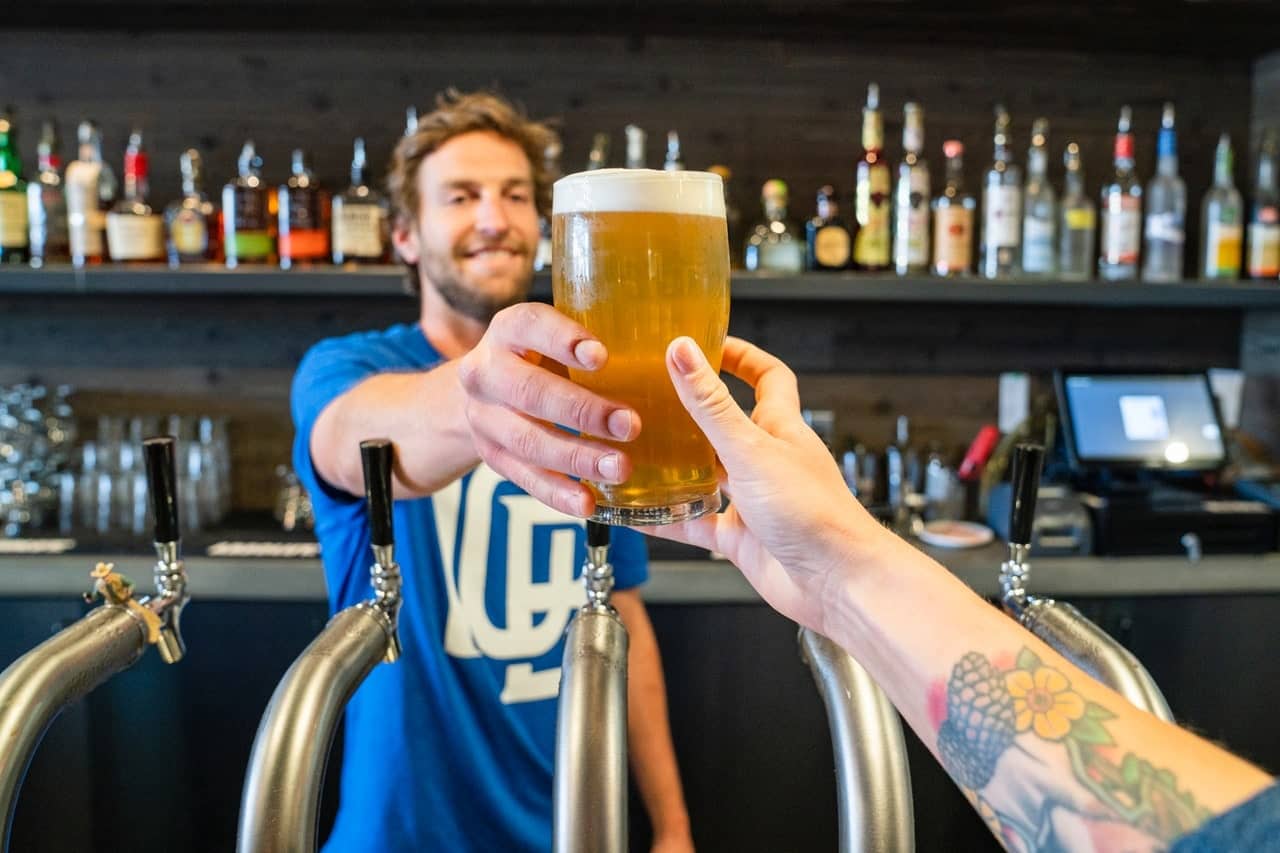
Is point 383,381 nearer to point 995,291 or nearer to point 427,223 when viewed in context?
point 427,223

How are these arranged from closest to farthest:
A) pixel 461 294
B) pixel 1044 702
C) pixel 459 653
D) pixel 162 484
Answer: pixel 1044 702 → pixel 162 484 → pixel 459 653 → pixel 461 294

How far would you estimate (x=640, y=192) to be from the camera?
66cm

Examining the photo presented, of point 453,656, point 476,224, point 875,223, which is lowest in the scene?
point 453,656

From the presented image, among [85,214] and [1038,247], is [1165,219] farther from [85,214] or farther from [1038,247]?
[85,214]

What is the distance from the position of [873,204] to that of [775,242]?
25 centimetres

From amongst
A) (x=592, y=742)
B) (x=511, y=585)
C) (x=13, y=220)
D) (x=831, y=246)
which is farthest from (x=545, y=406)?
(x=13, y=220)

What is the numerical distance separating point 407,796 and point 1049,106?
7.46 feet

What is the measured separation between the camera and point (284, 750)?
0.61 meters

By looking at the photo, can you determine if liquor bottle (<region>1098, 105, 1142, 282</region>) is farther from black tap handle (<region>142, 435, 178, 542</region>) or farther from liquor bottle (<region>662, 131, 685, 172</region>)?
black tap handle (<region>142, 435, 178, 542</region>)

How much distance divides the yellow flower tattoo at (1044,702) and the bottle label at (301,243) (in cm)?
195

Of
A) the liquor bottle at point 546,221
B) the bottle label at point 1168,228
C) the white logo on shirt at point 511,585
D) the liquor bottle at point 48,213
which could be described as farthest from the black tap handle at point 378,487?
the bottle label at point 1168,228

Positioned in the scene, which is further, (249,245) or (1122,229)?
(1122,229)

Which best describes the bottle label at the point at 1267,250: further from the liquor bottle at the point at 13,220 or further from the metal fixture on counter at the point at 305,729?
the liquor bottle at the point at 13,220

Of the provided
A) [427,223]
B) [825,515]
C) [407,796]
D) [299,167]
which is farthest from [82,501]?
[825,515]
